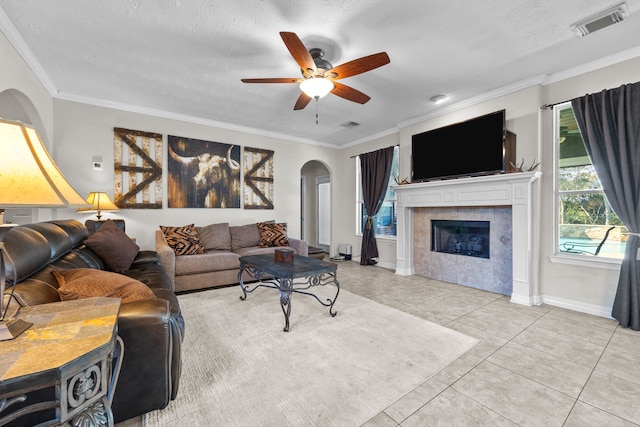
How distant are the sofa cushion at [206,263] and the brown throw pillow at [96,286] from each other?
83.3 inches

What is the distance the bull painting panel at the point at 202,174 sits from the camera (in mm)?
4281

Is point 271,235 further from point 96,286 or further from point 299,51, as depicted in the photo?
point 96,286

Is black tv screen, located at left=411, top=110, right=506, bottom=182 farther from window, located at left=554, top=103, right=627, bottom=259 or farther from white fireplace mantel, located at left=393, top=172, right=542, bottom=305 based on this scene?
window, located at left=554, top=103, right=627, bottom=259

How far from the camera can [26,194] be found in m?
0.78

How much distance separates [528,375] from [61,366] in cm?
242

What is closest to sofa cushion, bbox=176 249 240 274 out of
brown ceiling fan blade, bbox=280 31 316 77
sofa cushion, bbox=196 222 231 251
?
sofa cushion, bbox=196 222 231 251

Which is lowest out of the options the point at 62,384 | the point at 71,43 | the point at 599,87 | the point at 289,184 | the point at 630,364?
the point at 630,364

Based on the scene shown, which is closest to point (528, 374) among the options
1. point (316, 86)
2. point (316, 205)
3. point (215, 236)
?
point (316, 86)

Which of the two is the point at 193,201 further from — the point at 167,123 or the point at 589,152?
the point at 589,152

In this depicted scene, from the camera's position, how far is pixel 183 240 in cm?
391

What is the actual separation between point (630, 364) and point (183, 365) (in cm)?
317

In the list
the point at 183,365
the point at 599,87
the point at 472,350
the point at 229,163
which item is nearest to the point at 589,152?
the point at 599,87

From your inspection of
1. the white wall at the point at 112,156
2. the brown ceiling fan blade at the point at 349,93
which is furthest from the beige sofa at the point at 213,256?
the brown ceiling fan blade at the point at 349,93

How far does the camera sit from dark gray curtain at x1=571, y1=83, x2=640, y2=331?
2553 mm
